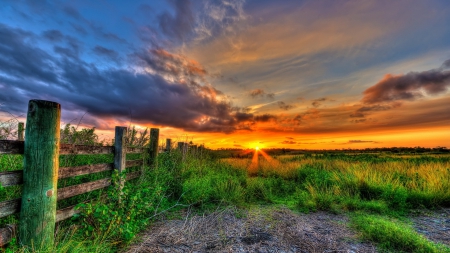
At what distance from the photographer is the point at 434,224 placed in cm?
544

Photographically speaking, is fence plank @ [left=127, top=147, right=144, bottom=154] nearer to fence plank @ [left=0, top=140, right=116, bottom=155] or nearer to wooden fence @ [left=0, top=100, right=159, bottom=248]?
fence plank @ [left=0, top=140, right=116, bottom=155]

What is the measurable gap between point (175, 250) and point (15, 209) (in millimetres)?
2269

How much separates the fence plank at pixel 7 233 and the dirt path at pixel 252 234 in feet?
5.02

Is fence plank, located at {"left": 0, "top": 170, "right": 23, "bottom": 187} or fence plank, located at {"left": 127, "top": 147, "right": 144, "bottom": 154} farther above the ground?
fence plank, located at {"left": 127, "top": 147, "right": 144, "bottom": 154}

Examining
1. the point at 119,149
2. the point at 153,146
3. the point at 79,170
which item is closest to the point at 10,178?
the point at 79,170

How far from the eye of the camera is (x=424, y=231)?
4.96 m

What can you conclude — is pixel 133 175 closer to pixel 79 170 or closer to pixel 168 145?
pixel 79 170

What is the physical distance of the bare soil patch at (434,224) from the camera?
182 inches

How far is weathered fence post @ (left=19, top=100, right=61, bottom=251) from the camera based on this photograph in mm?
3164

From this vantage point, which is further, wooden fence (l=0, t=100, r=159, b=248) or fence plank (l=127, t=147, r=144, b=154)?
fence plank (l=127, t=147, r=144, b=154)

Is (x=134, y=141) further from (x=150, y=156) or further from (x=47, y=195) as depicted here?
(x=47, y=195)

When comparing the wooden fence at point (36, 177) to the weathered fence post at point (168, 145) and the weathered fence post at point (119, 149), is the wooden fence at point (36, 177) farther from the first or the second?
the weathered fence post at point (168, 145)

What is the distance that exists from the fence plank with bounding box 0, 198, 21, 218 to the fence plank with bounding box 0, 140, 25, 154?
629mm

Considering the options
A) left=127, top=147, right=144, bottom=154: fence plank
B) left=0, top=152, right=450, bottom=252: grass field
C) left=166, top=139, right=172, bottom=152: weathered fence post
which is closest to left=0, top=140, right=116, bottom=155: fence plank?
left=0, top=152, right=450, bottom=252: grass field
